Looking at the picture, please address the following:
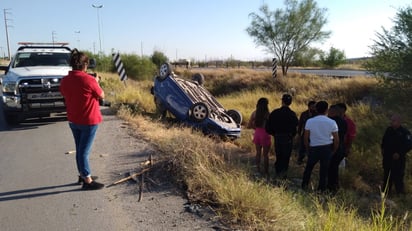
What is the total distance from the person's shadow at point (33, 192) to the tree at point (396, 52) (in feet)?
26.8

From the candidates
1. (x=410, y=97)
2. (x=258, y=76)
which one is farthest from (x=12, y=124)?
(x=258, y=76)

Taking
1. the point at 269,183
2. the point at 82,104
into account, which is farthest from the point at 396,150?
the point at 82,104

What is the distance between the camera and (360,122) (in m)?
11.8

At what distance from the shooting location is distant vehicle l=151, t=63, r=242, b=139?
34.1ft

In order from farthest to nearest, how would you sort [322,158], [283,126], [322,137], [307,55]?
[307,55]
[283,126]
[322,158]
[322,137]

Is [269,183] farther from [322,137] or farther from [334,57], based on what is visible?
[334,57]

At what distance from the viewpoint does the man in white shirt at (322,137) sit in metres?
6.66

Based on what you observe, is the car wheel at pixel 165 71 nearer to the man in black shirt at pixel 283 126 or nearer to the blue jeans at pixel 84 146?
the man in black shirt at pixel 283 126

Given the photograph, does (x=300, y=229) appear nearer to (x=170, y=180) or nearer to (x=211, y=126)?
(x=170, y=180)

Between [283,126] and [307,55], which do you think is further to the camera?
[307,55]

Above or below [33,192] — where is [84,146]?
above

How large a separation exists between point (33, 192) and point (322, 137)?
464 cm

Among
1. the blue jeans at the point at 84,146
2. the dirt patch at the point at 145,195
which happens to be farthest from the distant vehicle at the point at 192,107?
the blue jeans at the point at 84,146

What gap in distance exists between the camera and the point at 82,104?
5371mm
